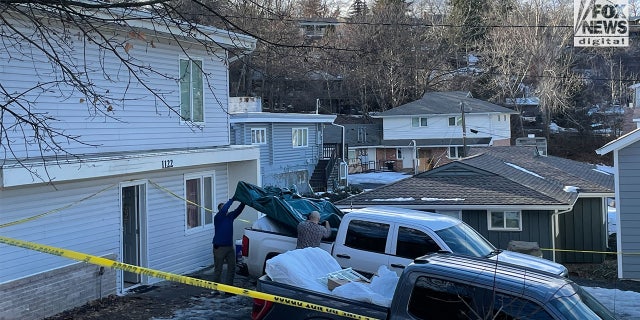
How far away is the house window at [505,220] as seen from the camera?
848 inches

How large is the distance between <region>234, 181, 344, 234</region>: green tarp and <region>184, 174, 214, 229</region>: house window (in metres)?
2.15

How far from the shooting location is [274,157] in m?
38.1

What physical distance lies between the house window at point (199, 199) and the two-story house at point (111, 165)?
29 mm

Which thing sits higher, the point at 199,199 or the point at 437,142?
the point at 437,142

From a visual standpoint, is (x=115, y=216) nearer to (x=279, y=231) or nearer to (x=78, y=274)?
(x=78, y=274)

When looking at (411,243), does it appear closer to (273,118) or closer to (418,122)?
(273,118)

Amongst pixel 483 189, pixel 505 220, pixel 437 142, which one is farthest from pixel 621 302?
pixel 437 142

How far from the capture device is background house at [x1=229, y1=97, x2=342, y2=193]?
35.5m

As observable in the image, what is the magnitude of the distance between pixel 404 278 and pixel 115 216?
26.5 feet

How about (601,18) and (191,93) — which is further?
(601,18)

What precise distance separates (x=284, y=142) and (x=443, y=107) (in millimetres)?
22010

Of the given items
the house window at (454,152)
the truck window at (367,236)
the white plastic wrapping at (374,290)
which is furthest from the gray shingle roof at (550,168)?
the house window at (454,152)

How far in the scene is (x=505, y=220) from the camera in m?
21.6

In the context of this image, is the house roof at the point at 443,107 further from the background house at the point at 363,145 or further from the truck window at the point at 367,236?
the truck window at the point at 367,236
